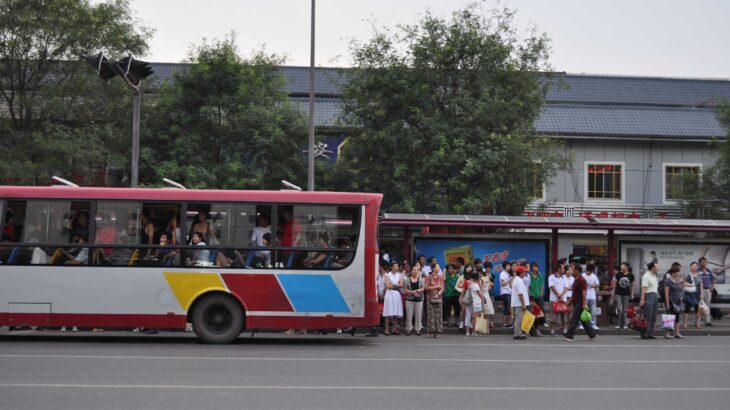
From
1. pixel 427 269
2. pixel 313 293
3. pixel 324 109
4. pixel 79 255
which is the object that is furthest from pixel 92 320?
pixel 324 109

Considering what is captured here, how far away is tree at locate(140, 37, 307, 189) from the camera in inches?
1237

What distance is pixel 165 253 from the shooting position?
17906 mm

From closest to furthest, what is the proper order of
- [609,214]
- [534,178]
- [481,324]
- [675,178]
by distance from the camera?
[481,324] < [534,178] < [609,214] < [675,178]

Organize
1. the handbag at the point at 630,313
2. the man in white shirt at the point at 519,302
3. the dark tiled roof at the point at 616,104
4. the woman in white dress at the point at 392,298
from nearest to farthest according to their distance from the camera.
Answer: the man in white shirt at the point at 519,302, the woman in white dress at the point at 392,298, the handbag at the point at 630,313, the dark tiled roof at the point at 616,104

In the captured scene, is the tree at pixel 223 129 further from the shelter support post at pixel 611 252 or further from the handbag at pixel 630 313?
the handbag at pixel 630 313

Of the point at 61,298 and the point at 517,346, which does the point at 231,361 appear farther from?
the point at 517,346

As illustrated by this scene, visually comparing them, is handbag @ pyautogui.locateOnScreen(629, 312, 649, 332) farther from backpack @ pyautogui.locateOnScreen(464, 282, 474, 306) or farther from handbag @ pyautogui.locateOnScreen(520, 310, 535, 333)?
backpack @ pyautogui.locateOnScreen(464, 282, 474, 306)

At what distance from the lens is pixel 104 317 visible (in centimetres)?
1780

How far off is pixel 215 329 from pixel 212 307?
427mm

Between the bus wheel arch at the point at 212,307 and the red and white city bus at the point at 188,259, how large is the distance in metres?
0.02

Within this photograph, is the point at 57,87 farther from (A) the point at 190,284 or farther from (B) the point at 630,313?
(B) the point at 630,313

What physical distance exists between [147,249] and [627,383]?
940 centimetres

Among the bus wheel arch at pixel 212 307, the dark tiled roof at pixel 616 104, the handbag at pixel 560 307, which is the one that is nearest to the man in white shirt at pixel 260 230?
the bus wheel arch at pixel 212 307

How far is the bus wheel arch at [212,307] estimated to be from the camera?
710 inches
